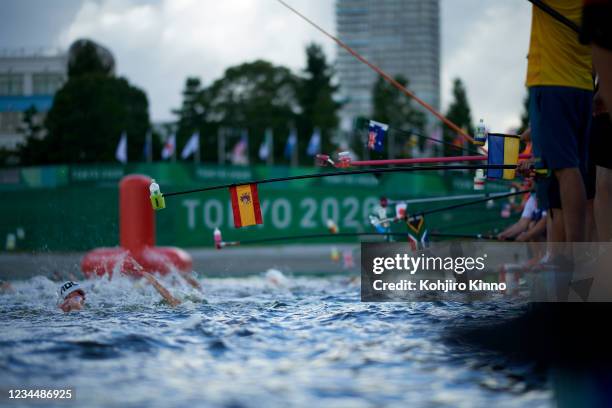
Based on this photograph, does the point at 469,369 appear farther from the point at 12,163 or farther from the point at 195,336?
the point at 12,163

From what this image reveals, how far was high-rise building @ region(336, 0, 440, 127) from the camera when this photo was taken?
396 ft

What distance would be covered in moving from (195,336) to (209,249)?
16.5 metres

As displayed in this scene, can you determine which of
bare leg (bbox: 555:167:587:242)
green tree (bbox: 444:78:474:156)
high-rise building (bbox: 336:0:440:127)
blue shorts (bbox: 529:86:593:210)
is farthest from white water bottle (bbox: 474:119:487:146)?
high-rise building (bbox: 336:0:440:127)

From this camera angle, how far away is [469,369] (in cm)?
322

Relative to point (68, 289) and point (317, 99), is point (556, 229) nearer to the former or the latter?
point (68, 289)

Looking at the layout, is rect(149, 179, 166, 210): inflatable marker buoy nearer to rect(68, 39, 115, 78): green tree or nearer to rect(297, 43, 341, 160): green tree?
rect(68, 39, 115, 78): green tree

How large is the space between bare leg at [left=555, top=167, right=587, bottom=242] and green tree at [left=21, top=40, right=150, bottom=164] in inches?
1568

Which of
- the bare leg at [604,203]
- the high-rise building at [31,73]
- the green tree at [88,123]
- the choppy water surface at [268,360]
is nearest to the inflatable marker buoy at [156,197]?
the choppy water surface at [268,360]

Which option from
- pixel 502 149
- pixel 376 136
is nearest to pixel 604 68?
pixel 502 149

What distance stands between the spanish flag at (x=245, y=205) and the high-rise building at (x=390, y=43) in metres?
115

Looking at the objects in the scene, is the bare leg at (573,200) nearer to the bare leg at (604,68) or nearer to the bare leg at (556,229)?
the bare leg at (556,229)

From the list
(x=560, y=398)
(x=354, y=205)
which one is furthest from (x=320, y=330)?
(x=354, y=205)

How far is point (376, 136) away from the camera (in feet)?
25.3

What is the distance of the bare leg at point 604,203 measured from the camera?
15.5 ft
